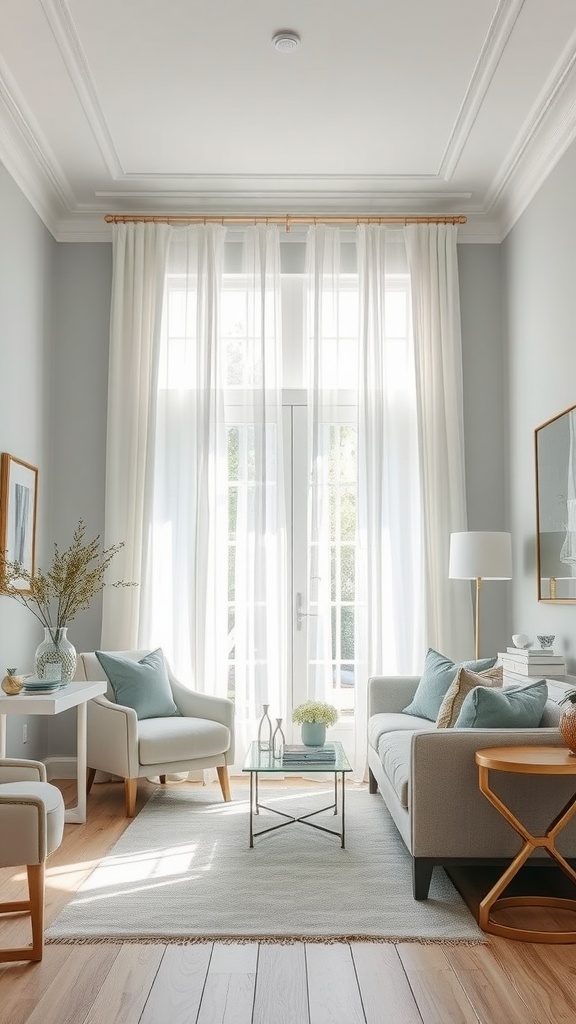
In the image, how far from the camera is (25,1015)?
2443 millimetres

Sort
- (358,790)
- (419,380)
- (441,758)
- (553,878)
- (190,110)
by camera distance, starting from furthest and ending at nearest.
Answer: (419,380) → (358,790) → (190,110) → (553,878) → (441,758)

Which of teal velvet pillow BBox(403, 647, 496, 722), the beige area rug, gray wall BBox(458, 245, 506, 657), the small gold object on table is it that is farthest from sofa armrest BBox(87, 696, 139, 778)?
gray wall BBox(458, 245, 506, 657)

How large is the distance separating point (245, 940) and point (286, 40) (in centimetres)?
370

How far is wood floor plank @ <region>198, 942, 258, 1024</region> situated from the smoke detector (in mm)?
3709

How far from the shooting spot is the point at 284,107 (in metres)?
4.61

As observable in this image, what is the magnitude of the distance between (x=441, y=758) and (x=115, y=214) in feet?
13.7

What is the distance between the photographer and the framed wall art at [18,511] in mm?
4738

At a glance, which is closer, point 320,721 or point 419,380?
point 320,721

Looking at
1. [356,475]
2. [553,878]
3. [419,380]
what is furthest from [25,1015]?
[419,380]

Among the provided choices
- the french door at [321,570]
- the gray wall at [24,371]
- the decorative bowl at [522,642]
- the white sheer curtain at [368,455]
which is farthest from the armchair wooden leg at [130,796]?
the decorative bowl at [522,642]

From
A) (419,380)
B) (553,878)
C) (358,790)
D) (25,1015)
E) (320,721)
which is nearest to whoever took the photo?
(25,1015)

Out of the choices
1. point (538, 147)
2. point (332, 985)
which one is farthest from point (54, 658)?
point (538, 147)

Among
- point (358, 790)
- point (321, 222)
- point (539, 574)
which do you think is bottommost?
point (358, 790)

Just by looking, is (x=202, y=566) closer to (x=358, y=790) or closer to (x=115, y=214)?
(x=358, y=790)
